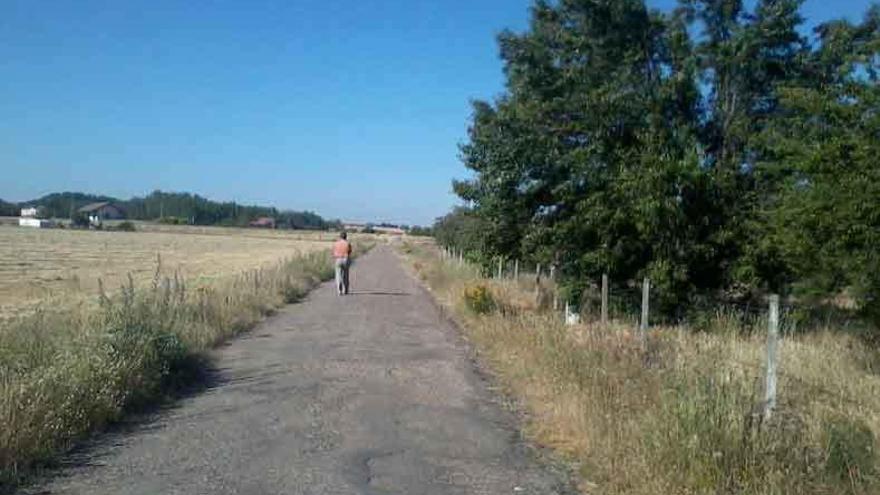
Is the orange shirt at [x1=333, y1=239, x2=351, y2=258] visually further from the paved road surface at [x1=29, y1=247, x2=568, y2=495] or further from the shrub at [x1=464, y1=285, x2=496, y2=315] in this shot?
the paved road surface at [x1=29, y1=247, x2=568, y2=495]

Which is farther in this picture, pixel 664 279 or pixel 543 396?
pixel 664 279

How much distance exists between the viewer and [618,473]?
5758 millimetres

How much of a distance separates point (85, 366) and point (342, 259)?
16112 mm

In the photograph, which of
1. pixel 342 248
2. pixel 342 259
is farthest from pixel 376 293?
pixel 342 248

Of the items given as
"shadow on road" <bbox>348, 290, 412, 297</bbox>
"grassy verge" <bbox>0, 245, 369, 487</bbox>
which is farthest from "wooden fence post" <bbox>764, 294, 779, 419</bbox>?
"shadow on road" <bbox>348, 290, 412, 297</bbox>

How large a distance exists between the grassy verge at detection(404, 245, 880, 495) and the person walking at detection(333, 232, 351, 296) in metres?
11.5

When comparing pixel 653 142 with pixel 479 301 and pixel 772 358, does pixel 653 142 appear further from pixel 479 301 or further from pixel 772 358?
pixel 772 358

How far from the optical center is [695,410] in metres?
5.72

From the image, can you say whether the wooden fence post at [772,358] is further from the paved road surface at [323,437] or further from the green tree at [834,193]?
the green tree at [834,193]

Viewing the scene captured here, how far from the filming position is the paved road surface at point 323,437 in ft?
19.0

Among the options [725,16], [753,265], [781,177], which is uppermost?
[725,16]

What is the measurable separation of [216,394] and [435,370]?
10.5ft

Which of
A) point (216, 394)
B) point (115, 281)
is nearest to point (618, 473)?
point (216, 394)

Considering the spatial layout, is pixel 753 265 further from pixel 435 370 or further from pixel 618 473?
pixel 618 473
